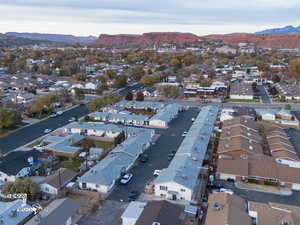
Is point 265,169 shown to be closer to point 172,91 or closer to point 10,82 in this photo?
point 172,91

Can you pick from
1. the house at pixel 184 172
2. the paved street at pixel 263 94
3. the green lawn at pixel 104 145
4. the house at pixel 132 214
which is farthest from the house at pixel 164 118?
the paved street at pixel 263 94

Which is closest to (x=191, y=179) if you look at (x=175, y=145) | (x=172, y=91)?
(x=175, y=145)

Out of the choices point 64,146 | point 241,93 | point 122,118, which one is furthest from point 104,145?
point 241,93

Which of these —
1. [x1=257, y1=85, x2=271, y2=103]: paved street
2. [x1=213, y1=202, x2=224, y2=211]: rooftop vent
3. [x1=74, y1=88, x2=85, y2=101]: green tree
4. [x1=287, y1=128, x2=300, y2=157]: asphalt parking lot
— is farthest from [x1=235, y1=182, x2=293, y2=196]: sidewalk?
[x1=74, y1=88, x2=85, y2=101]: green tree

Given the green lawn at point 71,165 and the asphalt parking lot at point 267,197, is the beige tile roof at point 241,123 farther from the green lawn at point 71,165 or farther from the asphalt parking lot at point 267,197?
the green lawn at point 71,165

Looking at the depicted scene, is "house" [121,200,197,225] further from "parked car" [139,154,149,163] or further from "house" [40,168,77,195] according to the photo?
"parked car" [139,154,149,163]

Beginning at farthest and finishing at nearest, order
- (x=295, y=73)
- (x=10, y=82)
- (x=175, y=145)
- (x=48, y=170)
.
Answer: (x=295, y=73)
(x=10, y=82)
(x=175, y=145)
(x=48, y=170)
